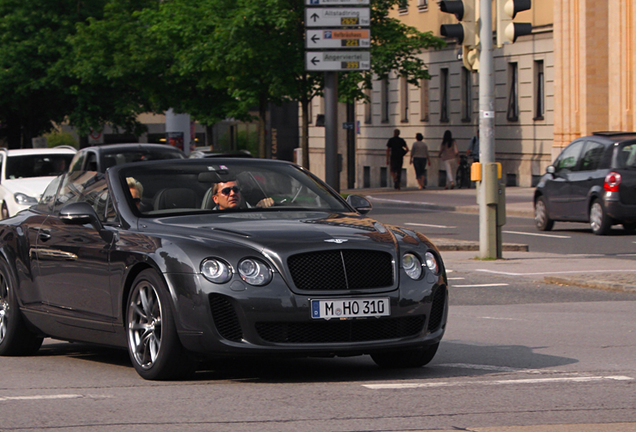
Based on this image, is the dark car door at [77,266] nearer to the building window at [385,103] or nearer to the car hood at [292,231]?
the car hood at [292,231]

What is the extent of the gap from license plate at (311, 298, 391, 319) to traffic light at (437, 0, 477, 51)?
9498 mm

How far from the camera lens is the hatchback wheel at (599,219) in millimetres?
22484

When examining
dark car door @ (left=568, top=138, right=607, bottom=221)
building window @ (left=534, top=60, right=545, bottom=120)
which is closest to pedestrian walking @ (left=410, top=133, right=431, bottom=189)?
building window @ (left=534, top=60, right=545, bottom=120)

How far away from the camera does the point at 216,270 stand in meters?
7.60

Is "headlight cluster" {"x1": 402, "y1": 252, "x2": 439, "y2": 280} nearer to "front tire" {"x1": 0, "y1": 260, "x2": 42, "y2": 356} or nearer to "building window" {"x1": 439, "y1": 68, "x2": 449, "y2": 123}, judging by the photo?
"front tire" {"x1": 0, "y1": 260, "x2": 42, "y2": 356}

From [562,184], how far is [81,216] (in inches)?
642

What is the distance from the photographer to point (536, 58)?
41719mm

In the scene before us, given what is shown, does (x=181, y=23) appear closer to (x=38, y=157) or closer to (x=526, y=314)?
(x=38, y=157)

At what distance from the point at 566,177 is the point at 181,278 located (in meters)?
17.0

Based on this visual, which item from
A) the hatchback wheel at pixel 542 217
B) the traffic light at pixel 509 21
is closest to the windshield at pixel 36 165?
the hatchback wheel at pixel 542 217

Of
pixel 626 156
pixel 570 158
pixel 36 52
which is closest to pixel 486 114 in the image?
pixel 626 156

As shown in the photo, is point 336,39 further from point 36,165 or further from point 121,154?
point 36,165

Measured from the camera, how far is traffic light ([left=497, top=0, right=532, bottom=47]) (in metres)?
17.0

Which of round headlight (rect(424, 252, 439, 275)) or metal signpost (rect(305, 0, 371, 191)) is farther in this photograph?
metal signpost (rect(305, 0, 371, 191))
